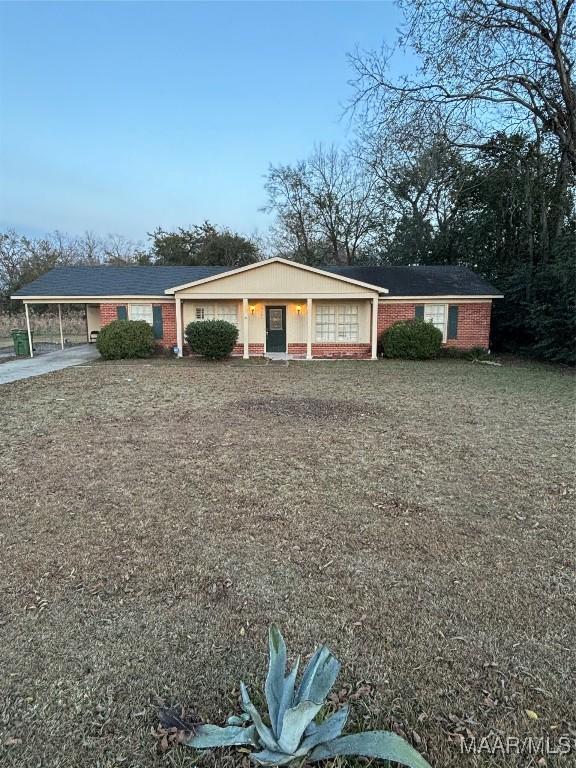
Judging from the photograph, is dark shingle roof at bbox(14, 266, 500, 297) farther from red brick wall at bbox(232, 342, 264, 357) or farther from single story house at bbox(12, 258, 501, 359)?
red brick wall at bbox(232, 342, 264, 357)

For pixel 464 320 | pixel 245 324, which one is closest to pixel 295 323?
pixel 245 324

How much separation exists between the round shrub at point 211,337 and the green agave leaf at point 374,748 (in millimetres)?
13234

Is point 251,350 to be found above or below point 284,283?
below

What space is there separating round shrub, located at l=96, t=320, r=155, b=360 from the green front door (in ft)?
14.3

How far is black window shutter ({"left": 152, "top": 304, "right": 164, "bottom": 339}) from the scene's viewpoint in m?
15.9

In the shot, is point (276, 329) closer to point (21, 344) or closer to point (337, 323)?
point (337, 323)

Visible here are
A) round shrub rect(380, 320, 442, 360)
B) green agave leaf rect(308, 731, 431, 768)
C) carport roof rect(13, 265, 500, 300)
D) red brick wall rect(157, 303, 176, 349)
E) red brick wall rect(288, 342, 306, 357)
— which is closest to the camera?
green agave leaf rect(308, 731, 431, 768)

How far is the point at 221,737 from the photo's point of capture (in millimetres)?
1562

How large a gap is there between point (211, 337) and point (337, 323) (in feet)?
16.3

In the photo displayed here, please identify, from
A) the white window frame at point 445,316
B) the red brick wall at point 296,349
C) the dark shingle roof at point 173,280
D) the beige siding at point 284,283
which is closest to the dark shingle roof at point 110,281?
the dark shingle roof at point 173,280

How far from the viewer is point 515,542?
325 centimetres

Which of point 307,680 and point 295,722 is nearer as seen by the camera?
point 295,722

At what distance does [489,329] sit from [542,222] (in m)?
4.54

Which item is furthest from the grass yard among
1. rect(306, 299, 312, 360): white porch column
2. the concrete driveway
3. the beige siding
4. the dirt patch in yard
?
the beige siding
